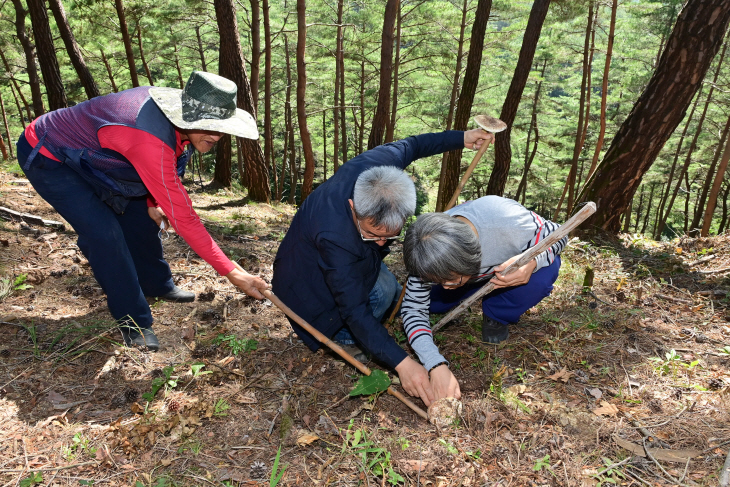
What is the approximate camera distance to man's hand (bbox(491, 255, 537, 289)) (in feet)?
8.03

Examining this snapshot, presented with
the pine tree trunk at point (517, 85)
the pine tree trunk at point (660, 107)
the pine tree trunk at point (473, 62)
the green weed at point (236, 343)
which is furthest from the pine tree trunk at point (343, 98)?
the green weed at point (236, 343)

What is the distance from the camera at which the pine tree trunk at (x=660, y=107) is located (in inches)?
172

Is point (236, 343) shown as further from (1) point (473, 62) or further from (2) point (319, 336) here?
(1) point (473, 62)

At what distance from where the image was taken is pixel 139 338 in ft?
9.56

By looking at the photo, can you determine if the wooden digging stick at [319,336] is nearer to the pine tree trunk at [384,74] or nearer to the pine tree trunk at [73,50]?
the pine tree trunk at [384,74]

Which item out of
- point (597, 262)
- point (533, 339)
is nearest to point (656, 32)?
point (597, 262)

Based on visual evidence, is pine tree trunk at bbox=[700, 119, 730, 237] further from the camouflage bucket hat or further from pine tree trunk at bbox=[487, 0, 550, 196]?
the camouflage bucket hat

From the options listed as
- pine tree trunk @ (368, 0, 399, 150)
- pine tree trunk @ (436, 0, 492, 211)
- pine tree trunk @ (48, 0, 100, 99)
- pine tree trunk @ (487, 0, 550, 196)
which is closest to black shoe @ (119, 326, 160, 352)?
pine tree trunk @ (436, 0, 492, 211)

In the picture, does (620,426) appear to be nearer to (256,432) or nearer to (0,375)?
(256,432)

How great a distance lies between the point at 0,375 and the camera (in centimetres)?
255

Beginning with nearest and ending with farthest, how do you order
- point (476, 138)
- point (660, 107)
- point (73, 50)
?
point (476, 138)
point (660, 107)
point (73, 50)

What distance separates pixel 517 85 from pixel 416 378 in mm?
7973

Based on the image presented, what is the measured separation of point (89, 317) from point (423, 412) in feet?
8.54

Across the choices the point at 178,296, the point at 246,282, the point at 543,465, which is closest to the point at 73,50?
the point at 178,296
